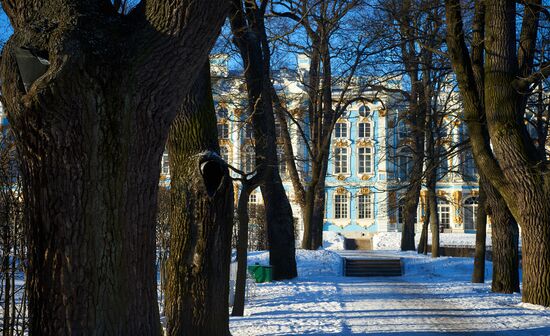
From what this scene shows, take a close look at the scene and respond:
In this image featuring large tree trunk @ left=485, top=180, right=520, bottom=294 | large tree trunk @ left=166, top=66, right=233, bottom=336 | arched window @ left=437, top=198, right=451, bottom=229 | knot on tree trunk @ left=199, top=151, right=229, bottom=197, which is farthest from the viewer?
arched window @ left=437, top=198, right=451, bottom=229

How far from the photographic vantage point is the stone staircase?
24.2 meters

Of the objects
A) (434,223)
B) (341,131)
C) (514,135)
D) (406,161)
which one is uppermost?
(341,131)

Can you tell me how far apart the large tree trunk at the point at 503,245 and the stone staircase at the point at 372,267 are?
9.25m

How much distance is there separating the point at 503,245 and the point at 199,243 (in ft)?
30.3

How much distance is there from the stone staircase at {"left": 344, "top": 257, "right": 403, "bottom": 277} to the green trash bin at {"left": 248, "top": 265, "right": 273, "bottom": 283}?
715 centimetres

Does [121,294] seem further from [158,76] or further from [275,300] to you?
[275,300]

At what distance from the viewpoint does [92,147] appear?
4.70 metres

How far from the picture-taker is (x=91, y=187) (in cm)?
470

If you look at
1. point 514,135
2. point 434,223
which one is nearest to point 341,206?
point 434,223

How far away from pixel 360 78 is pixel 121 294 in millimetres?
18638

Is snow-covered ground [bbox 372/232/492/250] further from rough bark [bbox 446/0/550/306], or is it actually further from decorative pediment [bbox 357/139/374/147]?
rough bark [bbox 446/0/550/306]

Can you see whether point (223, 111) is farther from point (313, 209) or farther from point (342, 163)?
point (342, 163)

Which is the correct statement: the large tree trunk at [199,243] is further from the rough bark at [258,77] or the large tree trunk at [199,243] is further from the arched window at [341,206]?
the arched window at [341,206]

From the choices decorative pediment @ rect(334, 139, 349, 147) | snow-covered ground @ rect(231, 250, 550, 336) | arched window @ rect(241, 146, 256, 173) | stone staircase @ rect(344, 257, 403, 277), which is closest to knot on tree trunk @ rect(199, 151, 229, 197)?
snow-covered ground @ rect(231, 250, 550, 336)
